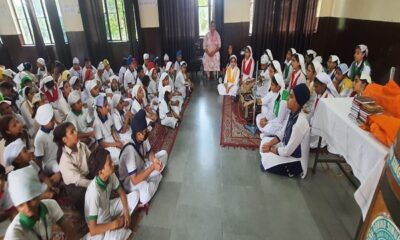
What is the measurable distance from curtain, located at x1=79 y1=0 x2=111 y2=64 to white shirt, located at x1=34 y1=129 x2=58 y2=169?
5249mm

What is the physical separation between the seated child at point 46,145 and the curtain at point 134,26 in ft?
17.0

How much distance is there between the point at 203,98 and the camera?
212 inches

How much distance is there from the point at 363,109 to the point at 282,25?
19.3ft

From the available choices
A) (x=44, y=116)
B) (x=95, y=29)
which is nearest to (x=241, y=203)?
(x=44, y=116)

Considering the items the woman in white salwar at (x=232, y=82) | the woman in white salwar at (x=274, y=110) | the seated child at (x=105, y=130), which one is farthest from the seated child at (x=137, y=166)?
the woman in white salwar at (x=232, y=82)

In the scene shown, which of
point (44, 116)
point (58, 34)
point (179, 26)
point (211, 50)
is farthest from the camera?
point (179, 26)

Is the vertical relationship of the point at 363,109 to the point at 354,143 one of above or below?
above

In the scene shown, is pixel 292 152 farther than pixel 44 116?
Yes

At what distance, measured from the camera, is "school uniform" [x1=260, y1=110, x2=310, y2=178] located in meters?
2.54

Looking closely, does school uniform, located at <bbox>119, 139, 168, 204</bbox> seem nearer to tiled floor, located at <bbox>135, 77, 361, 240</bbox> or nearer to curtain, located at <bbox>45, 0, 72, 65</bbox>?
tiled floor, located at <bbox>135, 77, 361, 240</bbox>

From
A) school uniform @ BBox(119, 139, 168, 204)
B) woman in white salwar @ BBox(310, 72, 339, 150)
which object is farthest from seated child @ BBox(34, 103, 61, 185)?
woman in white salwar @ BBox(310, 72, 339, 150)

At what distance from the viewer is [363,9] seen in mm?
5195

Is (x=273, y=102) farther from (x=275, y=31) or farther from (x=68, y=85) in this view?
(x=275, y=31)

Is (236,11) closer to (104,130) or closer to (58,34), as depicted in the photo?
(58,34)
